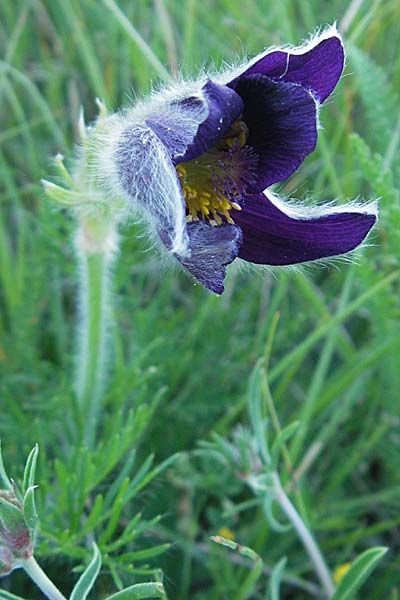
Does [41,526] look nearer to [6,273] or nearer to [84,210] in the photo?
[84,210]

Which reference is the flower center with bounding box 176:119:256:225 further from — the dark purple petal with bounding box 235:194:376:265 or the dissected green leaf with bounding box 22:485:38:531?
the dissected green leaf with bounding box 22:485:38:531

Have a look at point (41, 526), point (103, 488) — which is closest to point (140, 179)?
point (41, 526)

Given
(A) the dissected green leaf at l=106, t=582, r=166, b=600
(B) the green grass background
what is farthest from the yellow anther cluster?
(A) the dissected green leaf at l=106, t=582, r=166, b=600

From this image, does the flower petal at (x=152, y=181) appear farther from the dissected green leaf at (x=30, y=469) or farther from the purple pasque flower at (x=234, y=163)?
the dissected green leaf at (x=30, y=469)

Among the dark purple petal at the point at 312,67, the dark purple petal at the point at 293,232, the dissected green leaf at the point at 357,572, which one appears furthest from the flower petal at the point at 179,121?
the dissected green leaf at the point at 357,572

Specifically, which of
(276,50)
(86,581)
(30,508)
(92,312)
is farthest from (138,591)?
(276,50)
